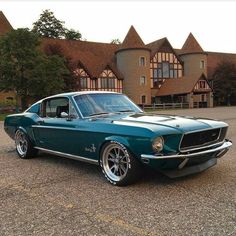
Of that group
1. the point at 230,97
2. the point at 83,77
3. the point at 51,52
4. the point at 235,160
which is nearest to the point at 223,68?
the point at 230,97

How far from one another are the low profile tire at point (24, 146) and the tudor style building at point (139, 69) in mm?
43987

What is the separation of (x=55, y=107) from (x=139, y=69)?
51.7 m

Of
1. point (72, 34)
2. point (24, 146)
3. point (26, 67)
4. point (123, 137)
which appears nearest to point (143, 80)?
point (72, 34)

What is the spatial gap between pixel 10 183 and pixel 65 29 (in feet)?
223

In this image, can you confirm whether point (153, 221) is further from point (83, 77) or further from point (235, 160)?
point (83, 77)

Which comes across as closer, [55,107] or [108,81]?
[55,107]

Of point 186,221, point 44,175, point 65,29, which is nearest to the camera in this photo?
point 186,221

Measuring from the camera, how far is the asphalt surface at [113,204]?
12.5 feet

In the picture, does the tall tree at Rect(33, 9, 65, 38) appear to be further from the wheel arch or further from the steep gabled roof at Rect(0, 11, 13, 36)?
the wheel arch

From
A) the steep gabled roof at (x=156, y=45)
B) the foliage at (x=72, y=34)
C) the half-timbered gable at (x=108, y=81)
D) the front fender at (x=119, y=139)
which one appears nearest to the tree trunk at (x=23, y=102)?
the half-timbered gable at (x=108, y=81)

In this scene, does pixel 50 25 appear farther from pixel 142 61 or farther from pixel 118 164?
pixel 118 164

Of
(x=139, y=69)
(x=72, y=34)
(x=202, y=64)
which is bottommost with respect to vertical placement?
(x=139, y=69)

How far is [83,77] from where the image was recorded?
179 ft

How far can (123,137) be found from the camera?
5.32 meters
